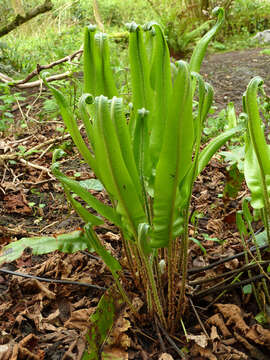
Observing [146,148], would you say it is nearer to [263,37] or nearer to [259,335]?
[259,335]

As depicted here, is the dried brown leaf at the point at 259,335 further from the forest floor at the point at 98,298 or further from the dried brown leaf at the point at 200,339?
the dried brown leaf at the point at 200,339

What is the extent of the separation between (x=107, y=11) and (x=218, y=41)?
3.69 m

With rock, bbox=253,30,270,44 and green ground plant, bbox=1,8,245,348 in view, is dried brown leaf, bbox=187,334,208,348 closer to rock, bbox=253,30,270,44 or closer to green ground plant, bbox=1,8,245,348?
green ground plant, bbox=1,8,245,348

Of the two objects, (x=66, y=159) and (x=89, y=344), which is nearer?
(x=89, y=344)

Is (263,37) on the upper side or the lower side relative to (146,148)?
upper

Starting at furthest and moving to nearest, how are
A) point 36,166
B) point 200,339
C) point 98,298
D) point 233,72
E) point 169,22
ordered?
1. point 169,22
2. point 233,72
3. point 36,166
4. point 98,298
5. point 200,339

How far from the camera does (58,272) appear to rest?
1293 millimetres

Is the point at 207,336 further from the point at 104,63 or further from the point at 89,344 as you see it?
the point at 104,63

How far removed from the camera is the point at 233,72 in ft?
15.6

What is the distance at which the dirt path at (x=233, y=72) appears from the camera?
152 inches

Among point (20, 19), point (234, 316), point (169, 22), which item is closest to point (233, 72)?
point (169, 22)

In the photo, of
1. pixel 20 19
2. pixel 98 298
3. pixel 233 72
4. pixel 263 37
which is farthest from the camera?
pixel 263 37

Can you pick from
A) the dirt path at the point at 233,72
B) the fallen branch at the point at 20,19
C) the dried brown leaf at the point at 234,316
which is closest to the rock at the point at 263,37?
the dirt path at the point at 233,72

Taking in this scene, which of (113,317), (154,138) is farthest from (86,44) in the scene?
(113,317)
